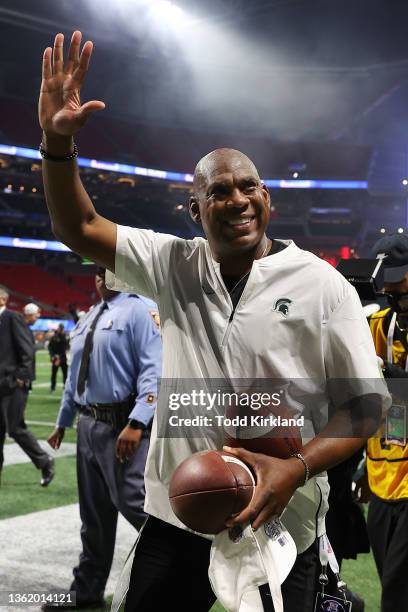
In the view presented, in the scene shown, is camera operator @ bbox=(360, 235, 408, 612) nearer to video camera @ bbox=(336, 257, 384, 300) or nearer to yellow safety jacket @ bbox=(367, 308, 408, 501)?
yellow safety jacket @ bbox=(367, 308, 408, 501)

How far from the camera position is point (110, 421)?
4762 millimetres

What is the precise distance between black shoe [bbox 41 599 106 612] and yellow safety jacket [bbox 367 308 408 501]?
5.94 ft

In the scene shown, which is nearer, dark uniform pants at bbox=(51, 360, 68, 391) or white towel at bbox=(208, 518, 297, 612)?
white towel at bbox=(208, 518, 297, 612)

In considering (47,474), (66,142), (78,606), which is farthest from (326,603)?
(47,474)

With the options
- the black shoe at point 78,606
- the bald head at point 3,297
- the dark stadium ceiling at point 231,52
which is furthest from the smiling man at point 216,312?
the dark stadium ceiling at point 231,52

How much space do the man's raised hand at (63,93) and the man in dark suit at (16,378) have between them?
6.07 m

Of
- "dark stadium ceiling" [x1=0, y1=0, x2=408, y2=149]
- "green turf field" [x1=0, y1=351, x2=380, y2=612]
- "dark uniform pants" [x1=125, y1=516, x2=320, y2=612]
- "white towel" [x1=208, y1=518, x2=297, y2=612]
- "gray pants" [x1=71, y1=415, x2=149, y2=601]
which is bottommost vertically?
"green turf field" [x1=0, y1=351, x2=380, y2=612]

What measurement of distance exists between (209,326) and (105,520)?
287cm

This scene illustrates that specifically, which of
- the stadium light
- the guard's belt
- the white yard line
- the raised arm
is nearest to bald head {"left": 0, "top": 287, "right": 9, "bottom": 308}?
the white yard line

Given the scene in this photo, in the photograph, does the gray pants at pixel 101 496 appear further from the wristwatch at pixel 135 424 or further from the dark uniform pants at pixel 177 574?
the dark uniform pants at pixel 177 574

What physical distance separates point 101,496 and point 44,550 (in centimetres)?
101

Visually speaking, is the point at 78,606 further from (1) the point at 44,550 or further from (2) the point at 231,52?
(2) the point at 231,52

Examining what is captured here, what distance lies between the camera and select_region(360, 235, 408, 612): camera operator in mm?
3852

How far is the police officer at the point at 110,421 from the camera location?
4559 mm
